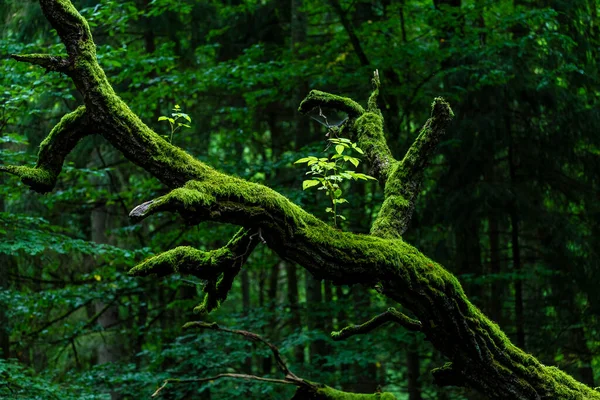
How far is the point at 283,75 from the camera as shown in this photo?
9.26 meters

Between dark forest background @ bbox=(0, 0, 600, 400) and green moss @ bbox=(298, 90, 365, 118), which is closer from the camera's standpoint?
green moss @ bbox=(298, 90, 365, 118)

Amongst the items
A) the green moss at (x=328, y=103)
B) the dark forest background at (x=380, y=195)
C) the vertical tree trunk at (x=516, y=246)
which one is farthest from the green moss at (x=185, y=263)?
the vertical tree trunk at (x=516, y=246)

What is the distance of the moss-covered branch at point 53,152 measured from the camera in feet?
9.84

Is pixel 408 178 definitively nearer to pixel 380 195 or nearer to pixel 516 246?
pixel 380 195

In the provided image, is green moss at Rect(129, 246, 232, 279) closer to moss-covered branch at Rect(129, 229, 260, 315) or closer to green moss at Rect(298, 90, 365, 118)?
moss-covered branch at Rect(129, 229, 260, 315)

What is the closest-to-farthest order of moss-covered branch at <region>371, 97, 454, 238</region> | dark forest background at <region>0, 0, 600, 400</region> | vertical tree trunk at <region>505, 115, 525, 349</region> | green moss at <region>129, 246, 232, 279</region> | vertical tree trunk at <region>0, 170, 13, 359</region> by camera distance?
green moss at <region>129, 246, 232, 279</region> < moss-covered branch at <region>371, 97, 454, 238</region> < vertical tree trunk at <region>0, 170, 13, 359</region> < dark forest background at <region>0, 0, 600, 400</region> < vertical tree trunk at <region>505, 115, 525, 349</region>

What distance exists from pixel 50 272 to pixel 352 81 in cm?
610

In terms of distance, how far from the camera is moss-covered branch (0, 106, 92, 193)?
3.00 metres

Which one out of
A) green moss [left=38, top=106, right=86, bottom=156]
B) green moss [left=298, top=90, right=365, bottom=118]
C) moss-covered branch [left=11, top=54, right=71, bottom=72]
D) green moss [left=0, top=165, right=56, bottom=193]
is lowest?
green moss [left=0, top=165, right=56, bottom=193]

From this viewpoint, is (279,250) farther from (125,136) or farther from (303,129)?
(303,129)

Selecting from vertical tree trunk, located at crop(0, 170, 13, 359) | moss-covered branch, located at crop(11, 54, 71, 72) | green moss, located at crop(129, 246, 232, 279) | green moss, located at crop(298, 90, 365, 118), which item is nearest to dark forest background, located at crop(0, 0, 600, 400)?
vertical tree trunk, located at crop(0, 170, 13, 359)

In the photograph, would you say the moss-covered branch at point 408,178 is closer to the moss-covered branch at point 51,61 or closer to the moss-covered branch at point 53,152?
the moss-covered branch at point 53,152

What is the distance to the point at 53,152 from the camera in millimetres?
3117

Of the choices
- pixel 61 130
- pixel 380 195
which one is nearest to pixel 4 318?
pixel 380 195
